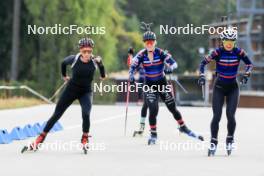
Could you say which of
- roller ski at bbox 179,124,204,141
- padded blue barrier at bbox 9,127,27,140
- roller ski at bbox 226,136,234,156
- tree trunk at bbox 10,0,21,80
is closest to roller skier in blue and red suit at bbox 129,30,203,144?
roller ski at bbox 179,124,204,141

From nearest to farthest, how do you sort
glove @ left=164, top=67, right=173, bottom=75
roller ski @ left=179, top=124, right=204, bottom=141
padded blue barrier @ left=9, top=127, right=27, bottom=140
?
glove @ left=164, top=67, right=173, bottom=75 < roller ski @ left=179, top=124, right=204, bottom=141 < padded blue barrier @ left=9, top=127, right=27, bottom=140

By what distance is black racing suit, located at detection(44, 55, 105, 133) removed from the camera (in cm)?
1355

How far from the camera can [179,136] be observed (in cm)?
1789

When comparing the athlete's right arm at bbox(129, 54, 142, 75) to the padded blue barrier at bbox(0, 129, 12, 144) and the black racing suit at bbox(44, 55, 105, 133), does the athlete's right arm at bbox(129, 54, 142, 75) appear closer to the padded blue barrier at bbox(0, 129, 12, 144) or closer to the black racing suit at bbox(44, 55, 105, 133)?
the black racing suit at bbox(44, 55, 105, 133)

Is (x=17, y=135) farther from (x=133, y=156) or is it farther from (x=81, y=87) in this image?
(x=133, y=156)

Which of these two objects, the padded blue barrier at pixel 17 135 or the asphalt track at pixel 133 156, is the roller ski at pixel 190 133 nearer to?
the asphalt track at pixel 133 156

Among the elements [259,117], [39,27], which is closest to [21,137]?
[259,117]

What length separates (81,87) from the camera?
13688 millimetres

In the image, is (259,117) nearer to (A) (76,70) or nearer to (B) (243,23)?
(A) (76,70)

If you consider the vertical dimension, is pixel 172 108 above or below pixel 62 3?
below

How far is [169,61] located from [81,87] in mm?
2090

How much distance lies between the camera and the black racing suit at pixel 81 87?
13.6m

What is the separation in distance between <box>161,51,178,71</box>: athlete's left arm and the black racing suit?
1.66m

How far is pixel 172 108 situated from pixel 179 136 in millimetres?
2464
